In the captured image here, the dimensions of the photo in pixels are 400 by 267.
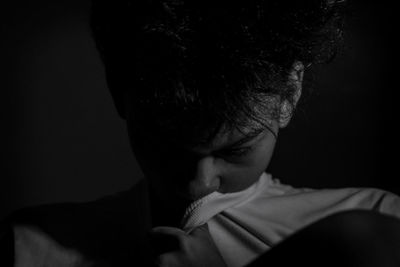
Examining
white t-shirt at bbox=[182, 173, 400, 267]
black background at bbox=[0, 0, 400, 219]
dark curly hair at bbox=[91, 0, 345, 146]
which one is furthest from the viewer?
black background at bbox=[0, 0, 400, 219]

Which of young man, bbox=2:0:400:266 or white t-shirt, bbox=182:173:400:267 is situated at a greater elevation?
young man, bbox=2:0:400:266

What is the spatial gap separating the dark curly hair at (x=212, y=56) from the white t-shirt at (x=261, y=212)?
127 mm

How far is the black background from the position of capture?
77 cm

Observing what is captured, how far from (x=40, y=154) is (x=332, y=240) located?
69 cm

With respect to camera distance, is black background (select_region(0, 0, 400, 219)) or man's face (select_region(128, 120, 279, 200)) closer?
man's face (select_region(128, 120, 279, 200))

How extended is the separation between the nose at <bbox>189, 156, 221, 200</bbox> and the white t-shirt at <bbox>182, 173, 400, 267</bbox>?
0.18ft

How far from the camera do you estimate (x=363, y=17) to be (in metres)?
0.76

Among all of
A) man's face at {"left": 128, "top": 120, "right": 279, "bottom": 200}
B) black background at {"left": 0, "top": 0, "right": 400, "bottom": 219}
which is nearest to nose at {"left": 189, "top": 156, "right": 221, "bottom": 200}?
man's face at {"left": 128, "top": 120, "right": 279, "bottom": 200}

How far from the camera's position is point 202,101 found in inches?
17.3

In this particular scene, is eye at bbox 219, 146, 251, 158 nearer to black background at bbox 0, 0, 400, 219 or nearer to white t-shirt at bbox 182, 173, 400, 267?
white t-shirt at bbox 182, 173, 400, 267

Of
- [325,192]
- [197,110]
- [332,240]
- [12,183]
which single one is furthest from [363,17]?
[12,183]

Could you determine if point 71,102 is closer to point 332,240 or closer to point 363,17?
point 363,17

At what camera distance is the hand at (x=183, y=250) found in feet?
1.53

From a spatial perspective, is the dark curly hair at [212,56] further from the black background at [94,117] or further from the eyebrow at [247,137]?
the black background at [94,117]
